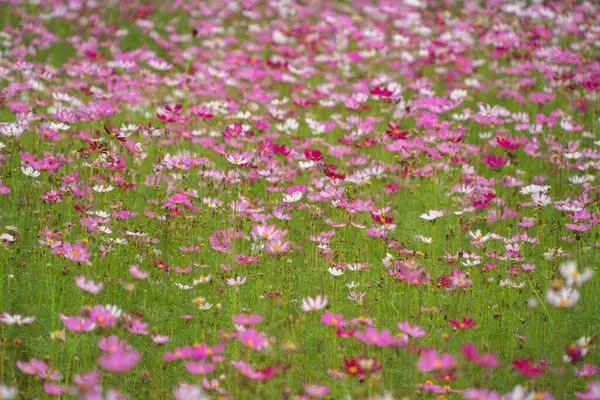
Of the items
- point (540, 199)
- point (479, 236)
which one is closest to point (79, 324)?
point (479, 236)

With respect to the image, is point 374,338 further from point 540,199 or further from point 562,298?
point 540,199

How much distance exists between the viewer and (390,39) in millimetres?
7777

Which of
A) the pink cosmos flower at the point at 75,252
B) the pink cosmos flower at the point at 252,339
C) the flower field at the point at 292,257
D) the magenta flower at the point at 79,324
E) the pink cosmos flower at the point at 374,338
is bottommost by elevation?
the flower field at the point at 292,257

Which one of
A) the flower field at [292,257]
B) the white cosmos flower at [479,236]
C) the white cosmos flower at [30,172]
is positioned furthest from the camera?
the white cosmos flower at [30,172]

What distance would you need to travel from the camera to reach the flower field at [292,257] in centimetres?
237

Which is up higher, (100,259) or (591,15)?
(591,15)

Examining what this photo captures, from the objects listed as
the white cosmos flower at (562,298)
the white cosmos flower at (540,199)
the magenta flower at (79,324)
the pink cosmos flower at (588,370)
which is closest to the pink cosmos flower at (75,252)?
the magenta flower at (79,324)

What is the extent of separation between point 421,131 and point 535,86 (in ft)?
7.12

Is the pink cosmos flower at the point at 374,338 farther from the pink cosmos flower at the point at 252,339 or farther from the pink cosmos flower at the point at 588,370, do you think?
the pink cosmos flower at the point at 588,370

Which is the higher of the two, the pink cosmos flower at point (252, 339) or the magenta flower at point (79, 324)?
the pink cosmos flower at point (252, 339)

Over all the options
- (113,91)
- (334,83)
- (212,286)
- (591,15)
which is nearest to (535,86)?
(591,15)

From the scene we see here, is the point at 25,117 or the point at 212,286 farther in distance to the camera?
the point at 25,117

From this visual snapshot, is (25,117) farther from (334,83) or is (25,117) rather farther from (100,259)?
(334,83)

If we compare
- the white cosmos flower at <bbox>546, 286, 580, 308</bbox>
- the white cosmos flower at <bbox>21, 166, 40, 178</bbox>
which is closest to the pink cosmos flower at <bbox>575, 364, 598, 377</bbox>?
the white cosmos flower at <bbox>546, 286, 580, 308</bbox>
